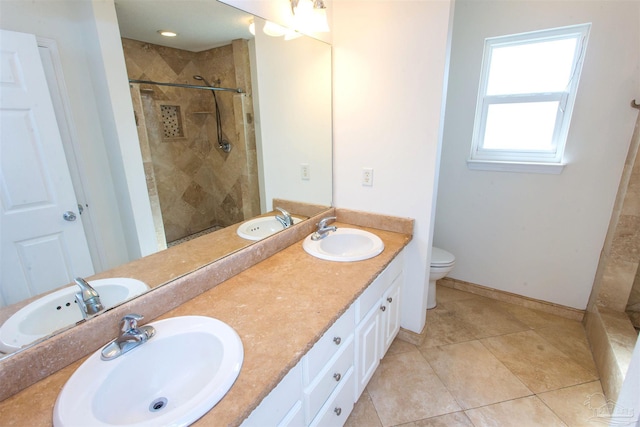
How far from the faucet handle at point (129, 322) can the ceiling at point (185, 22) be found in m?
0.87

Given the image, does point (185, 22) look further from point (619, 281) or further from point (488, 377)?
point (619, 281)

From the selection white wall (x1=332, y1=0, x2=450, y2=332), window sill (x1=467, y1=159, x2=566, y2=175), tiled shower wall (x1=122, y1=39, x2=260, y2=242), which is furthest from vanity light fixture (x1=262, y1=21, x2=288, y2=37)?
window sill (x1=467, y1=159, x2=566, y2=175)

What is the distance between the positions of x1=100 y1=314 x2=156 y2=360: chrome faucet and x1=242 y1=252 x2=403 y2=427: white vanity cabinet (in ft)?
1.29

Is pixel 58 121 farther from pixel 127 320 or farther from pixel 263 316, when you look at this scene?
pixel 263 316

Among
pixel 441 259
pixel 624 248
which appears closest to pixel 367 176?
pixel 441 259

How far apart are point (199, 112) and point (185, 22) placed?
33cm

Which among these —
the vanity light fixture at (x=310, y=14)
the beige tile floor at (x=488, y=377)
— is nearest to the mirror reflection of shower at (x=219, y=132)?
the vanity light fixture at (x=310, y=14)

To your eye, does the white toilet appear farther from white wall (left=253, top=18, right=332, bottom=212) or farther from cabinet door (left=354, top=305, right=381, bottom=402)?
white wall (left=253, top=18, right=332, bottom=212)

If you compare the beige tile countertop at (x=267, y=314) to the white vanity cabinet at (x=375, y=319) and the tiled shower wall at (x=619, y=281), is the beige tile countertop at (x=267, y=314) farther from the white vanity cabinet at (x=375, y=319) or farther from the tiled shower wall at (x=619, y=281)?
the tiled shower wall at (x=619, y=281)

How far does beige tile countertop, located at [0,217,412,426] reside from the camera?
687 millimetres

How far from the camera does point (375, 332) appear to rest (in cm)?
153

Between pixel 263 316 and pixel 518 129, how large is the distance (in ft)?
7.68

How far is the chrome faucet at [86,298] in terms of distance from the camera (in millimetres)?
854

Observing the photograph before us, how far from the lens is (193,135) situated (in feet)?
3.69
